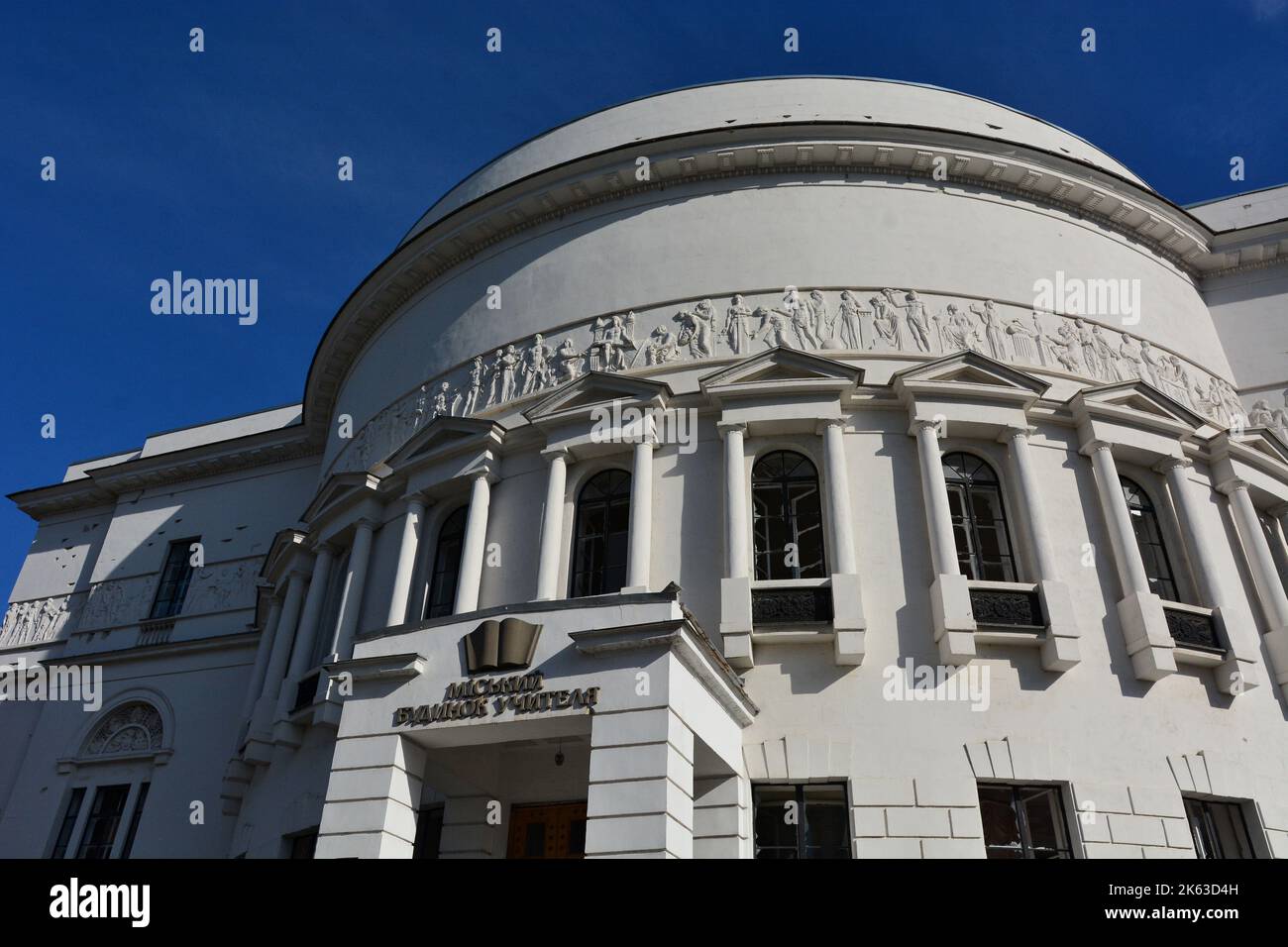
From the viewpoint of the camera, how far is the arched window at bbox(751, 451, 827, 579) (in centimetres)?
1529

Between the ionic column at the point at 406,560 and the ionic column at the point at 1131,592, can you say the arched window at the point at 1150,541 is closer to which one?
the ionic column at the point at 1131,592

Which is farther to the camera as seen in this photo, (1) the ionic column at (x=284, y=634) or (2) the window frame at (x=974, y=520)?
(1) the ionic column at (x=284, y=634)

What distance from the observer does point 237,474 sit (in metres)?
28.2

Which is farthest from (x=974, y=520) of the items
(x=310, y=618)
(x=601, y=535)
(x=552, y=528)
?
(x=310, y=618)

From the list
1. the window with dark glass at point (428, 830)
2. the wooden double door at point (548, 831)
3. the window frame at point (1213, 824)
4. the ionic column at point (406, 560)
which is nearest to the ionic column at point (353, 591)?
the ionic column at point (406, 560)

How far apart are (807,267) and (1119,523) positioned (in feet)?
22.9

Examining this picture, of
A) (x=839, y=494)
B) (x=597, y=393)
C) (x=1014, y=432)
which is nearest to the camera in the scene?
(x=839, y=494)

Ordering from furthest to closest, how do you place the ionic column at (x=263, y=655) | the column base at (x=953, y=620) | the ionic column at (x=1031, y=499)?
the ionic column at (x=263, y=655), the ionic column at (x=1031, y=499), the column base at (x=953, y=620)

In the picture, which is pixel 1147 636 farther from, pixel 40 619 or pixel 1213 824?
pixel 40 619

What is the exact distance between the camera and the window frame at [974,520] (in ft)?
49.8

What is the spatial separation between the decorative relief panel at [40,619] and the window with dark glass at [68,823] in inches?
224

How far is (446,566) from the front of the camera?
1830 cm
